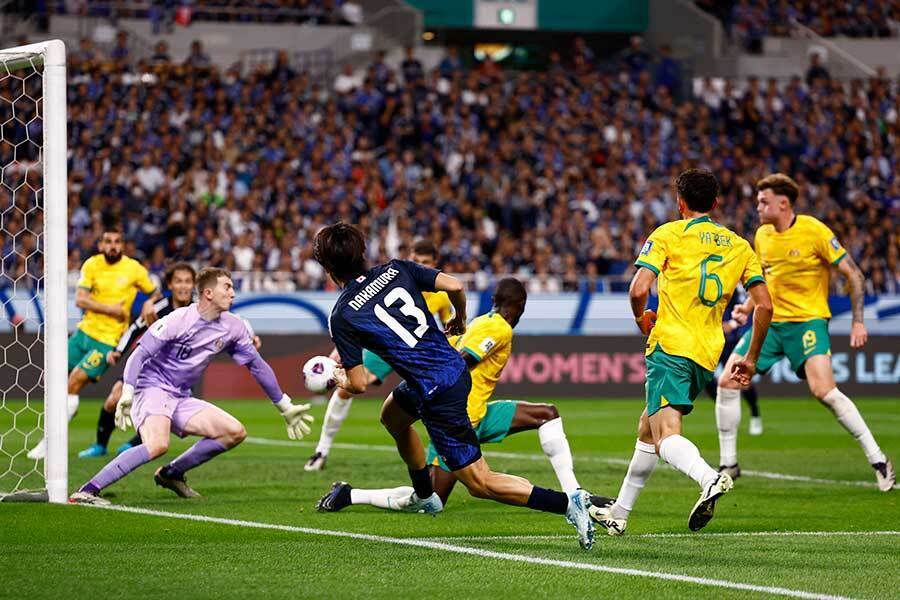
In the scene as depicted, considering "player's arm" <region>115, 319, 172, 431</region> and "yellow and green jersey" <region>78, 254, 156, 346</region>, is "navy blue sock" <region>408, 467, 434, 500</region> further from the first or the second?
"yellow and green jersey" <region>78, 254, 156, 346</region>

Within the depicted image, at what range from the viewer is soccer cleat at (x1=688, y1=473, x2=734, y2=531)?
7.40 meters

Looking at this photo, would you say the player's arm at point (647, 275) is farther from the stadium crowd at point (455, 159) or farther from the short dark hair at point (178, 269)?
the stadium crowd at point (455, 159)

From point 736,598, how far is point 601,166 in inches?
1029

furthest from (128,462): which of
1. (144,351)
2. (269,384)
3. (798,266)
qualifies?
(798,266)

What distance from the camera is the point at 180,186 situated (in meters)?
27.4

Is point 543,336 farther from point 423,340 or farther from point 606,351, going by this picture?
point 423,340

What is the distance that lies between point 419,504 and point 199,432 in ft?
6.31

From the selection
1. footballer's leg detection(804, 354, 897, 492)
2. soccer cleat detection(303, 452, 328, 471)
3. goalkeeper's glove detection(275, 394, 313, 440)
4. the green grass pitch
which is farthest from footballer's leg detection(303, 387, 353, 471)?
footballer's leg detection(804, 354, 897, 492)

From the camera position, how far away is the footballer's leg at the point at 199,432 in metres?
10.3

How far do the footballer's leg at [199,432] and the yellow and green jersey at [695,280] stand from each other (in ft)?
11.6

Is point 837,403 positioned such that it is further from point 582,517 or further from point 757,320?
point 582,517

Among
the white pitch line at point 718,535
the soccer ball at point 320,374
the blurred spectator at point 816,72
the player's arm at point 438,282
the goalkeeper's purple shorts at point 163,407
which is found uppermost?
the blurred spectator at point 816,72

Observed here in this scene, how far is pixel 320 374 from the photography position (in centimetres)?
791

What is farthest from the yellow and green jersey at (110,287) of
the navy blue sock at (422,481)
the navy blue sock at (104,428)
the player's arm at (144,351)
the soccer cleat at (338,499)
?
A: the navy blue sock at (422,481)
